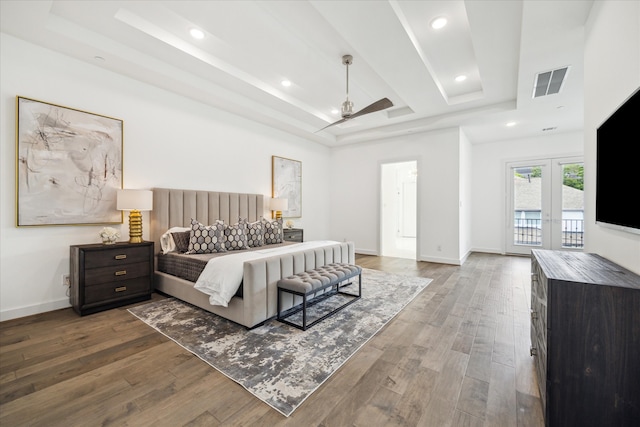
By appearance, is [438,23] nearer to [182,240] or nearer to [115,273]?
[182,240]

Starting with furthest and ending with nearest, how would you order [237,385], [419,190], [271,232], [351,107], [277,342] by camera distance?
[419,190] → [271,232] → [351,107] → [277,342] → [237,385]

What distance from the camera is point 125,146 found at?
11.6 ft

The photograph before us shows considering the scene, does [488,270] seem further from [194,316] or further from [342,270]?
[194,316]

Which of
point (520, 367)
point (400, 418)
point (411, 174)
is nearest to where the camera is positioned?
point (400, 418)

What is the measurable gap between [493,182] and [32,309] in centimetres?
868

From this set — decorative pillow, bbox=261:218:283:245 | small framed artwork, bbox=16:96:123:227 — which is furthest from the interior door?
small framed artwork, bbox=16:96:123:227

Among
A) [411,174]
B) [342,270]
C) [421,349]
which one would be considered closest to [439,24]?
[342,270]

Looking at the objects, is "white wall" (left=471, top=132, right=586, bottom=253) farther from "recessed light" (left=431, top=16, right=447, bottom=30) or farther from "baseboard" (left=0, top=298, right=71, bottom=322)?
"baseboard" (left=0, top=298, right=71, bottom=322)

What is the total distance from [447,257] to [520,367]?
383cm

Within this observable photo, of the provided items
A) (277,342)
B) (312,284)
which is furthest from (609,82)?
(277,342)

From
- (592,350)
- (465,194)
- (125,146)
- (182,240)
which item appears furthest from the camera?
(465,194)

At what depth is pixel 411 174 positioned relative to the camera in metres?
9.01

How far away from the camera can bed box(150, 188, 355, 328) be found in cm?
257

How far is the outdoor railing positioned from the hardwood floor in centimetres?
455
